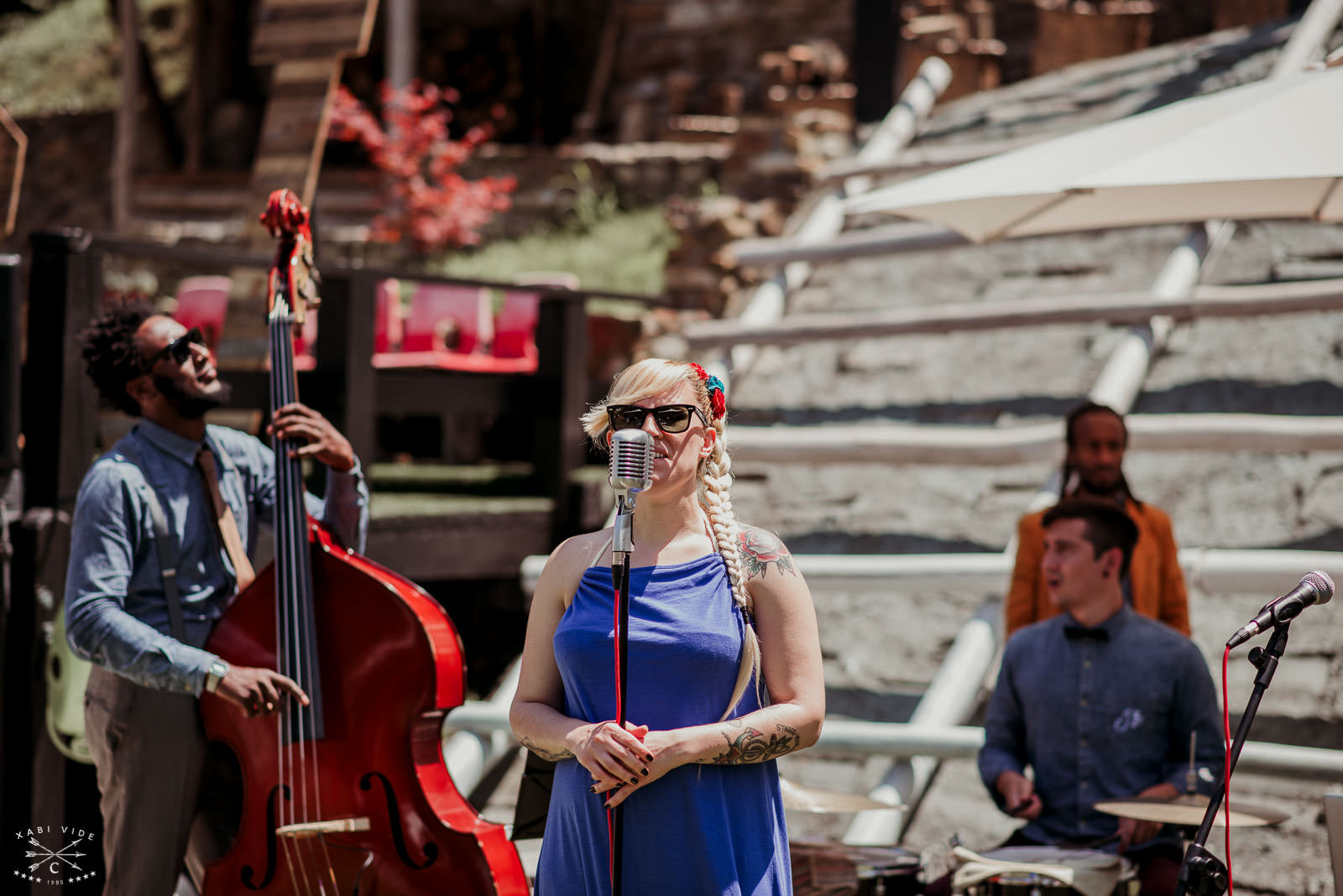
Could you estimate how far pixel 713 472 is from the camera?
9.47ft

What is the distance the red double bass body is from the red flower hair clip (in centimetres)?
104

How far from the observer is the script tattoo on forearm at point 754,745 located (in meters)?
2.62

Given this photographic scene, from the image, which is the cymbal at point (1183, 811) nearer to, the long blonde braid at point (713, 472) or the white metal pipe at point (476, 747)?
the long blonde braid at point (713, 472)

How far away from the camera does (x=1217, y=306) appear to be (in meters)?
6.91

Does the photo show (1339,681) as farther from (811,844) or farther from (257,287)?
(257,287)

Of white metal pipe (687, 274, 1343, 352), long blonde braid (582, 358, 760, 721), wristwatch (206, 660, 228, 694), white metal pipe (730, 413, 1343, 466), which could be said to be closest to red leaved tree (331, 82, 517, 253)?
white metal pipe (687, 274, 1343, 352)

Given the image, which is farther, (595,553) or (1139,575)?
(1139,575)

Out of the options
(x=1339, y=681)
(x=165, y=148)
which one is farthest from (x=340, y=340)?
(x=165, y=148)

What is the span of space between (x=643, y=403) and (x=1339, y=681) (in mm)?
3821

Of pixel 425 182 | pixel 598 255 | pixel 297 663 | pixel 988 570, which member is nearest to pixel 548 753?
pixel 297 663

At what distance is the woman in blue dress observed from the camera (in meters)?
2.65

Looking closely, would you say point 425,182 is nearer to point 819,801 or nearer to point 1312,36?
point 1312,36

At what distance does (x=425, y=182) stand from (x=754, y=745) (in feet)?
34.2

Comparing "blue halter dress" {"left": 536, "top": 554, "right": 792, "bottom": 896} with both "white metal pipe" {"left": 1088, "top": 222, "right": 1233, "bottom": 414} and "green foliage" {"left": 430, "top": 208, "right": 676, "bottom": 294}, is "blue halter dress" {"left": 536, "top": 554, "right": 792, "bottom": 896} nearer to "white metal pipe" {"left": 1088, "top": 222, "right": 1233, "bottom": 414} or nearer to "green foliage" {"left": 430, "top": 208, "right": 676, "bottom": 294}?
"white metal pipe" {"left": 1088, "top": 222, "right": 1233, "bottom": 414}
